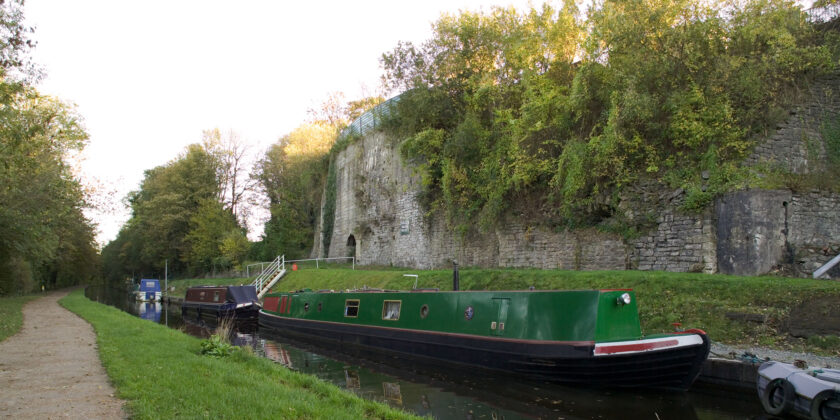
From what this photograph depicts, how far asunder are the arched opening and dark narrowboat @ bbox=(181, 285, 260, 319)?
687 centimetres

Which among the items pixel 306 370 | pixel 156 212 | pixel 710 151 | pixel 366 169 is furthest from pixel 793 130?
pixel 156 212

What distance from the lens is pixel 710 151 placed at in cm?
1105

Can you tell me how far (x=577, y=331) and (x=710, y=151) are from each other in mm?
6163

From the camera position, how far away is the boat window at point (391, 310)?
36.4 ft

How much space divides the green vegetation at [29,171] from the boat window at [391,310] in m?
8.85

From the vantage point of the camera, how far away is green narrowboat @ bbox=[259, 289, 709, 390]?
278 inches

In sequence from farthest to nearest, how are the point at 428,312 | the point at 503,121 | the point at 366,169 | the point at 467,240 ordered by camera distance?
the point at 366,169
the point at 467,240
the point at 503,121
the point at 428,312

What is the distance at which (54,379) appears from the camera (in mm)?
6262

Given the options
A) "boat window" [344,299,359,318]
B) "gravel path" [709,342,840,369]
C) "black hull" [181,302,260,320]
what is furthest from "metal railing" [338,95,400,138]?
"gravel path" [709,342,840,369]

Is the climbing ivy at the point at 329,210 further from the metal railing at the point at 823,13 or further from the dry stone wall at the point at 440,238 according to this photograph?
the metal railing at the point at 823,13

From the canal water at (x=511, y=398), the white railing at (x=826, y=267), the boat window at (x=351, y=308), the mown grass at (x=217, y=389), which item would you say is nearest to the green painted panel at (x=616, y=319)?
the canal water at (x=511, y=398)

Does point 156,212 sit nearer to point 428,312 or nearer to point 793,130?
point 428,312

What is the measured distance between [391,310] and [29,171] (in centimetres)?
1486

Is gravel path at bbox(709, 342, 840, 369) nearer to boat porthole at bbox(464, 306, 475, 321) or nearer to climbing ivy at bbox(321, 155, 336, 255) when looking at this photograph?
boat porthole at bbox(464, 306, 475, 321)
